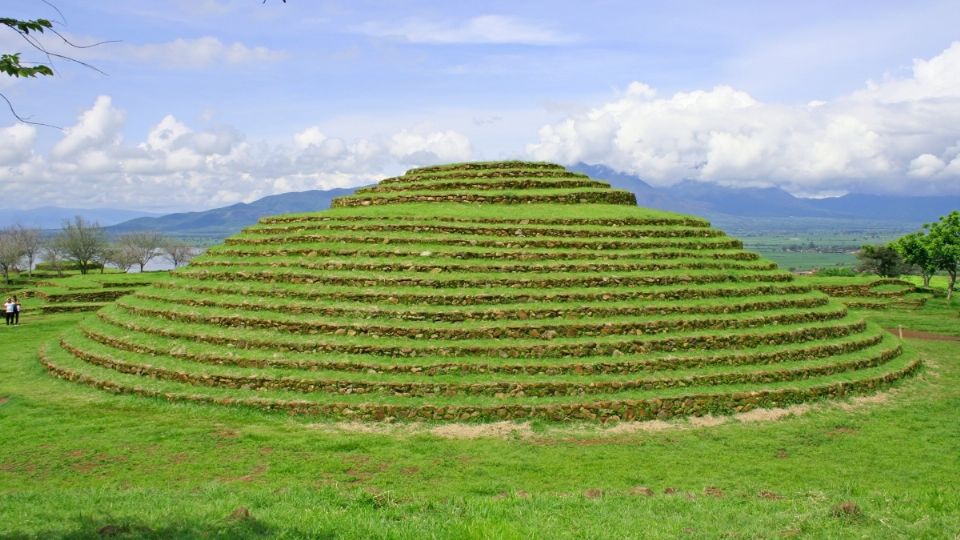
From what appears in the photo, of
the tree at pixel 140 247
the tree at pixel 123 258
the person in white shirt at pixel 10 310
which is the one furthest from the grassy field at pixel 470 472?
the tree at pixel 140 247

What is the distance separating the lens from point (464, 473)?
12719 mm

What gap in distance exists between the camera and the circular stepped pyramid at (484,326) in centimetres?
1669

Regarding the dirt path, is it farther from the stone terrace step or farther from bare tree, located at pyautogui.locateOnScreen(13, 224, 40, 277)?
bare tree, located at pyautogui.locateOnScreen(13, 224, 40, 277)

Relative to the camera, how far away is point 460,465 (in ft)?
43.2

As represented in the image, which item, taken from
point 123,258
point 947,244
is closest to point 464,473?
Answer: point 947,244

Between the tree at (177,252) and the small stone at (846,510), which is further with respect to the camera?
the tree at (177,252)

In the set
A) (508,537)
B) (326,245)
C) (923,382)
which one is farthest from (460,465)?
(923,382)

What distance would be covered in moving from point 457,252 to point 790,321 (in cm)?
1119

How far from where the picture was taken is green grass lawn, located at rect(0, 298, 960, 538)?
7.92 metres

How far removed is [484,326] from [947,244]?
44.8 meters

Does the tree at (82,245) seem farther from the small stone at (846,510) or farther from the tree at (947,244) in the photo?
the tree at (947,244)

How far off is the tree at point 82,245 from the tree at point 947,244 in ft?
256

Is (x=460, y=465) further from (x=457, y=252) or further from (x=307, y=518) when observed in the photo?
(x=457, y=252)

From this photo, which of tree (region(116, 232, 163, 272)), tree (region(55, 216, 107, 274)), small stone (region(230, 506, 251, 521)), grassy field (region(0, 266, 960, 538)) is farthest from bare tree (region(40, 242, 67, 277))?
small stone (region(230, 506, 251, 521))
